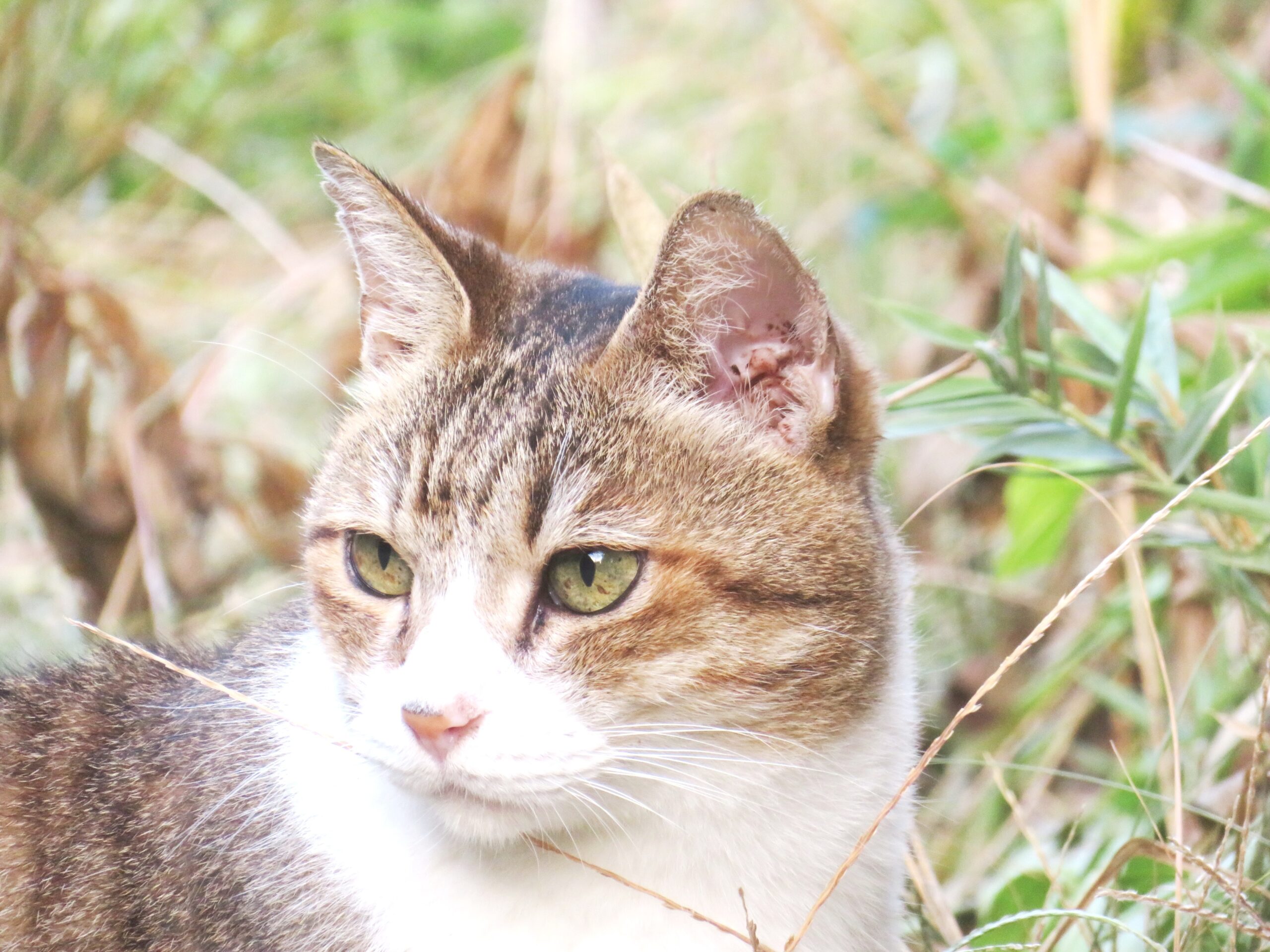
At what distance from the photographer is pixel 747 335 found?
1.69m

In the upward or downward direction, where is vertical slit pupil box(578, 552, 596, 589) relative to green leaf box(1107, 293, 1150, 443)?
downward

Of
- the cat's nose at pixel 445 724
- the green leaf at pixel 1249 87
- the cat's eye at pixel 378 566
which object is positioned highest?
the green leaf at pixel 1249 87

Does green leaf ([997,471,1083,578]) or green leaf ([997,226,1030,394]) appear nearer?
green leaf ([997,226,1030,394])

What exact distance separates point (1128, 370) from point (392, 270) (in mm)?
1154

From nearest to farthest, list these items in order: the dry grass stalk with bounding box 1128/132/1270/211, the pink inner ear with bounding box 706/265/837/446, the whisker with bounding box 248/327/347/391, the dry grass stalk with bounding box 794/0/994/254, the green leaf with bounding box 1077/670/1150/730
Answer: the pink inner ear with bounding box 706/265/837/446 < the whisker with bounding box 248/327/347/391 < the dry grass stalk with bounding box 1128/132/1270/211 < the green leaf with bounding box 1077/670/1150/730 < the dry grass stalk with bounding box 794/0/994/254

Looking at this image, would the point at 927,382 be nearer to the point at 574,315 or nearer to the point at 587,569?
the point at 574,315

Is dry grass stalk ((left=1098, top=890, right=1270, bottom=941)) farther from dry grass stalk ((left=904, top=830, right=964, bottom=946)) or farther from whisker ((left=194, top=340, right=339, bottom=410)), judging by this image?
whisker ((left=194, top=340, right=339, bottom=410))

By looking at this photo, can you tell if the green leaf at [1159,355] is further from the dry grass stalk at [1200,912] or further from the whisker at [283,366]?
the whisker at [283,366]

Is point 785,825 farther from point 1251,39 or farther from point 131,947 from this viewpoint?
point 1251,39

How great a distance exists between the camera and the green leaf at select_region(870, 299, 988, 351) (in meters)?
2.26

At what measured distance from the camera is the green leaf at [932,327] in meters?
2.26

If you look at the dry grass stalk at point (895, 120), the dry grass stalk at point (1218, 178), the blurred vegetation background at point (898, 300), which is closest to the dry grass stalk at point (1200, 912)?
the blurred vegetation background at point (898, 300)

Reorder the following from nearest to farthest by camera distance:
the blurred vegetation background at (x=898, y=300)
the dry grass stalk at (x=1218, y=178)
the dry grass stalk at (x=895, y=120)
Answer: the blurred vegetation background at (x=898, y=300) → the dry grass stalk at (x=1218, y=178) → the dry grass stalk at (x=895, y=120)

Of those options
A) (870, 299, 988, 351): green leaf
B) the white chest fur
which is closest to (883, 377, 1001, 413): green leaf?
(870, 299, 988, 351): green leaf
